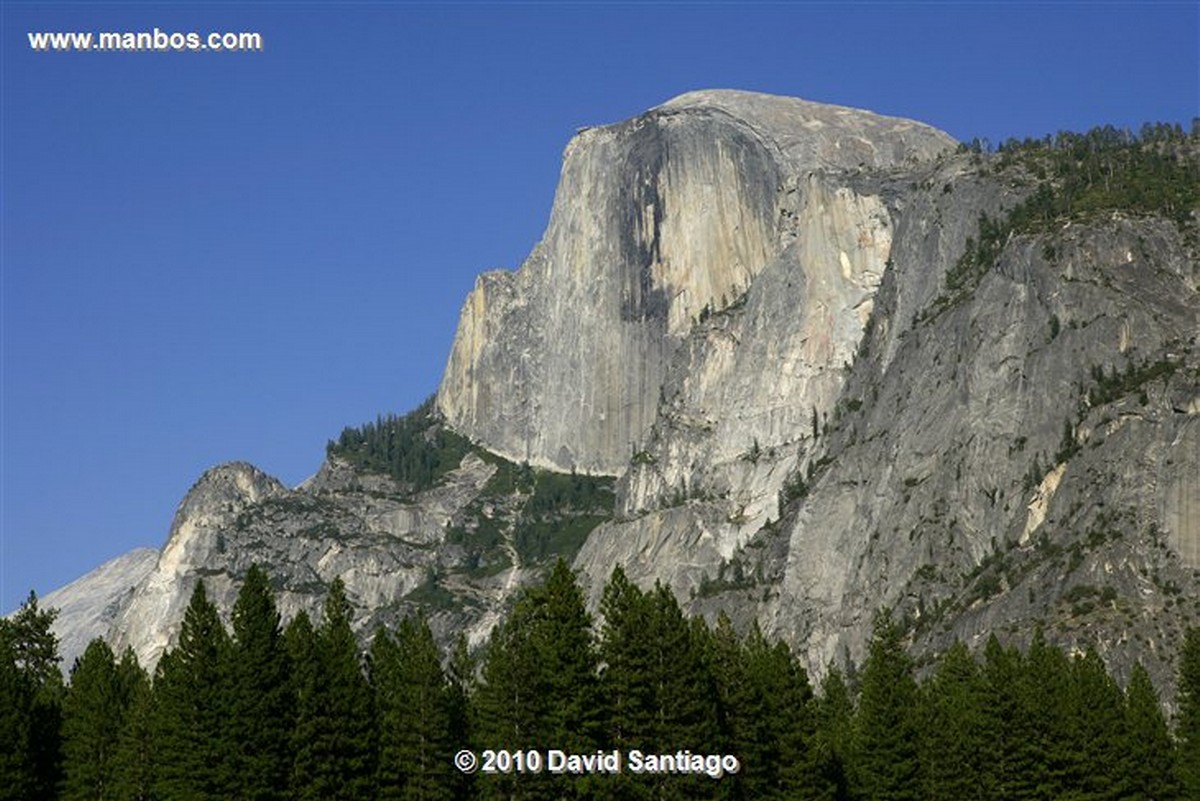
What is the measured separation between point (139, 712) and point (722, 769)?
38.6 metres

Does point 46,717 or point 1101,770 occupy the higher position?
point 46,717

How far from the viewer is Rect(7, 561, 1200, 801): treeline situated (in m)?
128

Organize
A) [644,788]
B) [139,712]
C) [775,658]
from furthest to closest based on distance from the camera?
1. [775,658]
2. [139,712]
3. [644,788]

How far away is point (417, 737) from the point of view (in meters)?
133

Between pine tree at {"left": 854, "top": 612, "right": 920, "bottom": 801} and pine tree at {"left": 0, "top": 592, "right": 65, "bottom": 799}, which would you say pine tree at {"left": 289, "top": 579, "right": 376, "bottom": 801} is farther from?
pine tree at {"left": 854, "top": 612, "right": 920, "bottom": 801}

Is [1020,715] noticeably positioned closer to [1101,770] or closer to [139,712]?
[1101,770]

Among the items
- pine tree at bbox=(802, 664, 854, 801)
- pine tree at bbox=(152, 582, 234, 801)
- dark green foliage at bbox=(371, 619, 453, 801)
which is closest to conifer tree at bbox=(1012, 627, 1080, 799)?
pine tree at bbox=(802, 664, 854, 801)

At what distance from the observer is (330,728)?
131 m

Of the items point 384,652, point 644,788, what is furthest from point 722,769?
point 384,652

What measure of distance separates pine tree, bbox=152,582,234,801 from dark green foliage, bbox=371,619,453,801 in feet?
34.3

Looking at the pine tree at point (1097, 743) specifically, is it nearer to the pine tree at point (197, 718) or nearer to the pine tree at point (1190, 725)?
the pine tree at point (1190, 725)

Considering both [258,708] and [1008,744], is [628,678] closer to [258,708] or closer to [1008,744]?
[258,708]

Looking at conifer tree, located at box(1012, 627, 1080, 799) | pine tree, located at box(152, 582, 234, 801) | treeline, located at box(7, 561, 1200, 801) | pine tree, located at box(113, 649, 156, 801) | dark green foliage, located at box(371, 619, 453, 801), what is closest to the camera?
treeline, located at box(7, 561, 1200, 801)

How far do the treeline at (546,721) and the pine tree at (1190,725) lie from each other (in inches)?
10.5
